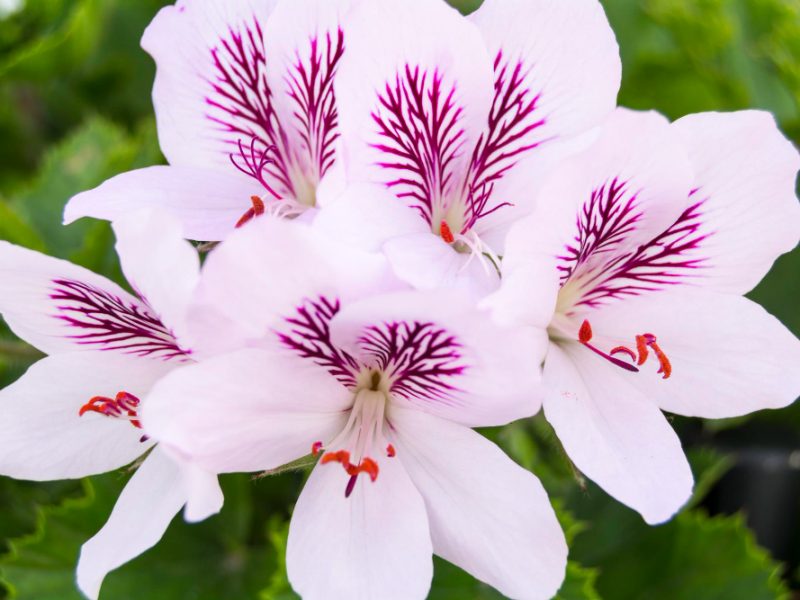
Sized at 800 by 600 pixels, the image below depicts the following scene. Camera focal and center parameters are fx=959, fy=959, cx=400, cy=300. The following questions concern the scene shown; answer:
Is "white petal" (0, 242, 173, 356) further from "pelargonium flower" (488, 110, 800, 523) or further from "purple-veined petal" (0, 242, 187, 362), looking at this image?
"pelargonium flower" (488, 110, 800, 523)

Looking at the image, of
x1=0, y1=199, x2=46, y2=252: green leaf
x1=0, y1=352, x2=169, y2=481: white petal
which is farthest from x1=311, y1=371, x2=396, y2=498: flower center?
x1=0, y1=199, x2=46, y2=252: green leaf

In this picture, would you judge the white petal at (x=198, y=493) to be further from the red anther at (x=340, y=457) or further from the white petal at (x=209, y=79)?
the white petal at (x=209, y=79)

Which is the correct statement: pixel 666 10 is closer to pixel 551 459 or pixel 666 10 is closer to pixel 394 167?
pixel 551 459

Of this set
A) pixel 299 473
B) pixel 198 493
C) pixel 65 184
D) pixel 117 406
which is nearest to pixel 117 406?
pixel 117 406

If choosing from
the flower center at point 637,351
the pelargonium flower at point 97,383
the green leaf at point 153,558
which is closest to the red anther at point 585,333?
the flower center at point 637,351

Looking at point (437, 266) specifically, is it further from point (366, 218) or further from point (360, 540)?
point (360, 540)
